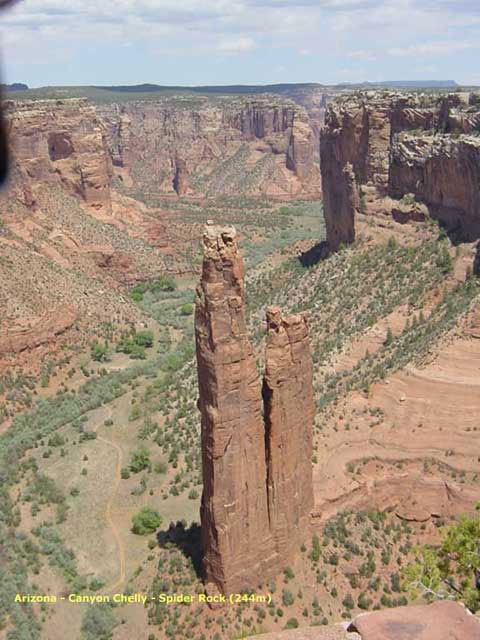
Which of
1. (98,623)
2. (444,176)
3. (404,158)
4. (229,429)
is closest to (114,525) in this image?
(98,623)

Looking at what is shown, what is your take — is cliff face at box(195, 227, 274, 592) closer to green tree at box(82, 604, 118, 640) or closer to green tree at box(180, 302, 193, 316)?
green tree at box(82, 604, 118, 640)

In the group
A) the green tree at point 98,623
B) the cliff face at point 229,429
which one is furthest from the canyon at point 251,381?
the green tree at point 98,623

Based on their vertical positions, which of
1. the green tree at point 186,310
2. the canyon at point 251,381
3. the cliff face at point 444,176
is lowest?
the green tree at point 186,310

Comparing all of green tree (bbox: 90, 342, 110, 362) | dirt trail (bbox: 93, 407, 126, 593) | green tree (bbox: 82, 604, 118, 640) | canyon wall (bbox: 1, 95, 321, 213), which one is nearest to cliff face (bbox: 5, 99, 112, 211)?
green tree (bbox: 90, 342, 110, 362)

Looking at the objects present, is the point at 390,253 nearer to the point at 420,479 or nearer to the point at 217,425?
the point at 420,479

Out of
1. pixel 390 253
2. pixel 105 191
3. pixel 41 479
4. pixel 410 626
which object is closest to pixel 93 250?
pixel 105 191

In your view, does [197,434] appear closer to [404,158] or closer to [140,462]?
[140,462]

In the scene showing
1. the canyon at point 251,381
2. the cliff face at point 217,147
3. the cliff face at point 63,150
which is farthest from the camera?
the cliff face at point 217,147

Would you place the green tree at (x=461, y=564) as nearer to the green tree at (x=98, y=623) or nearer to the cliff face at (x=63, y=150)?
the green tree at (x=98, y=623)
